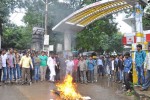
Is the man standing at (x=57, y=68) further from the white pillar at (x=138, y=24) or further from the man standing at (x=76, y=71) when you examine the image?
the white pillar at (x=138, y=24)

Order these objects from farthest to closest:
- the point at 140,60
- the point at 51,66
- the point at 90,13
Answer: the point at 51,66 → the point at 90,13 → the point at 140,60

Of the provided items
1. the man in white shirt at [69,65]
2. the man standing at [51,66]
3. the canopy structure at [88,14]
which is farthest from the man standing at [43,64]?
the canopy structure at [88,14]

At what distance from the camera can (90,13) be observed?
16672 mm

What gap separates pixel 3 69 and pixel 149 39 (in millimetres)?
8953

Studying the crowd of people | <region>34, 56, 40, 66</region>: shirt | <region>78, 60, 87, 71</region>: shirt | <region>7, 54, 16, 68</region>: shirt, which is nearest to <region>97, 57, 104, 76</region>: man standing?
the crowd of people

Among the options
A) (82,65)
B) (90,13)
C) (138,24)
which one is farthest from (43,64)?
(138,24)

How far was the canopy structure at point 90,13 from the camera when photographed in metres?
14.8

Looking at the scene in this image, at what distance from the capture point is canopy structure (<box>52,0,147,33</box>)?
14781 millimetres

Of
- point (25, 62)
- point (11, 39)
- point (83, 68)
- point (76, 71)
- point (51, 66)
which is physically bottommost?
point (76, 71)

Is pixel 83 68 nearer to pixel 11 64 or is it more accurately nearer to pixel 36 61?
pixel 36 61

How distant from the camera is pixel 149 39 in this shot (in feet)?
59.8

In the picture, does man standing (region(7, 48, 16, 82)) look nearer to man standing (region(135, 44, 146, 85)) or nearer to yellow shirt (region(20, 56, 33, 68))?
yellow shirt (region(20, 56, 33, 68))

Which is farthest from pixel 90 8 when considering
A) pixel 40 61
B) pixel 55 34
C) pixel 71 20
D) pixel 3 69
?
pixel 55 34

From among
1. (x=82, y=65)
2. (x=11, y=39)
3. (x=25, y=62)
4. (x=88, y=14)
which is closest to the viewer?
(x=25, y=62)
